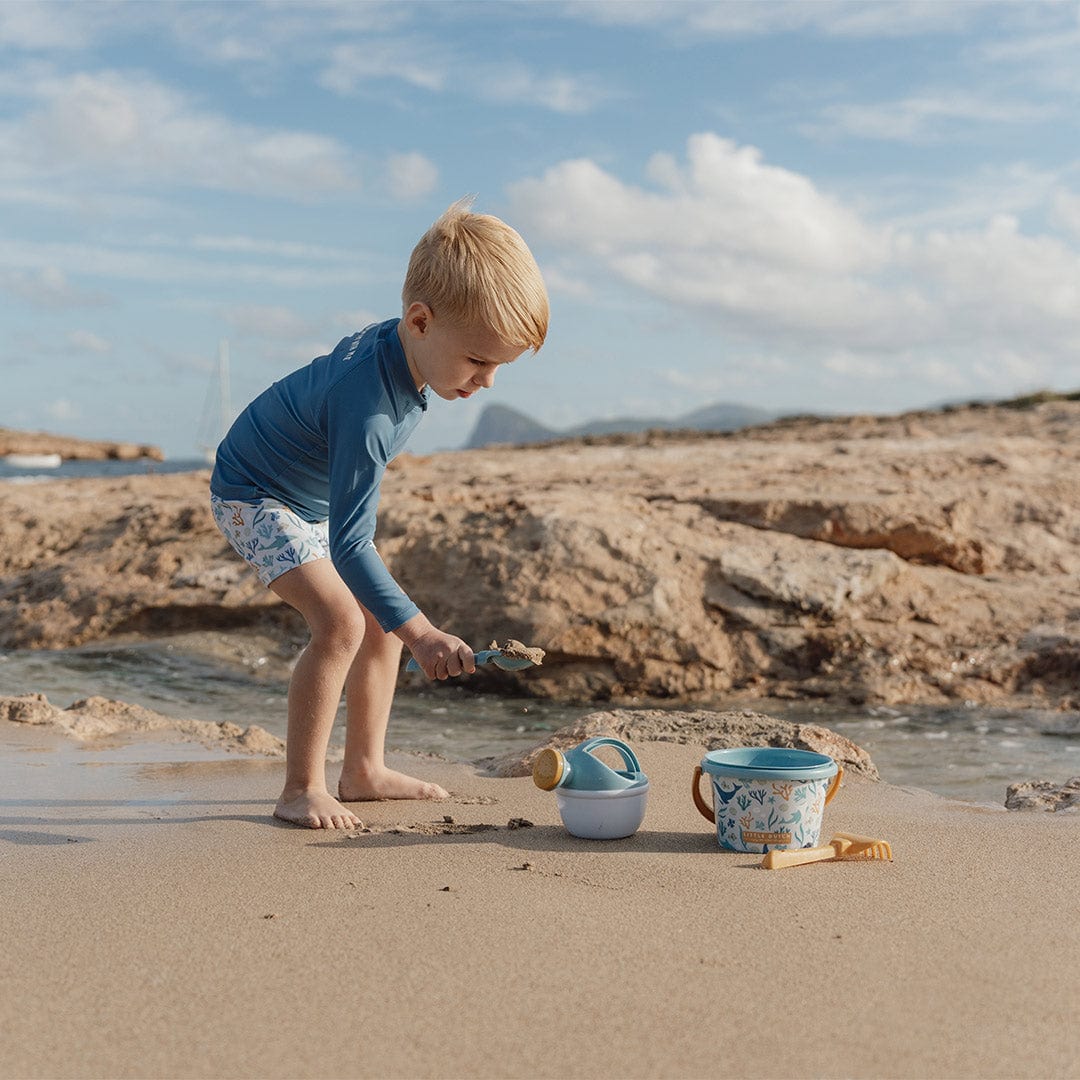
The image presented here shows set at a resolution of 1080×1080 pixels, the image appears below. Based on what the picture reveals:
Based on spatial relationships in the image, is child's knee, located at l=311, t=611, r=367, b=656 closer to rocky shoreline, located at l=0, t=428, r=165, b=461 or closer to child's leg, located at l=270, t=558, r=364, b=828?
child's leg, located at l=270, t=558, r=364, b=828

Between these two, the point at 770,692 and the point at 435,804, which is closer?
the point at 435,804

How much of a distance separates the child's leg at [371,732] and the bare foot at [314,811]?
0.24 metres

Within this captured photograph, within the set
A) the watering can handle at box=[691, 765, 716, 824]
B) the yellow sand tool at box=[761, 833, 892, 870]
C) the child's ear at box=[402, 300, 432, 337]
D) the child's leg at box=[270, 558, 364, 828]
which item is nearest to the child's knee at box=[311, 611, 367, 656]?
the child's leg at box=[270, 558, 364, 828]

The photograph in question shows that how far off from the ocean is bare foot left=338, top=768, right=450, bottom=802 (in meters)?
0.63

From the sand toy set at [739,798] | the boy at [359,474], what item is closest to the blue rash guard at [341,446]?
the boy at [359,474]

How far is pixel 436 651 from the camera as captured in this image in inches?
105

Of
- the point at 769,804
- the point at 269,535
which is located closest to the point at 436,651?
the point at 269,535

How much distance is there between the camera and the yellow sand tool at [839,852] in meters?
2.56

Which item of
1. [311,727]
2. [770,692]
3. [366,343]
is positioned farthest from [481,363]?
[770,692]

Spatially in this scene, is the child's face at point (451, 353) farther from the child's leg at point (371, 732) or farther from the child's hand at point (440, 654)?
the child's leg at point (371, 732)

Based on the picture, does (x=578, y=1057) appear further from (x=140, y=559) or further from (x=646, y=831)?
(x=140, y=559)

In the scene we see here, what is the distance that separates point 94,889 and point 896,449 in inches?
298

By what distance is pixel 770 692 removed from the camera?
18.2ft

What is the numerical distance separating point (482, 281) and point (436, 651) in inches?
34.1
